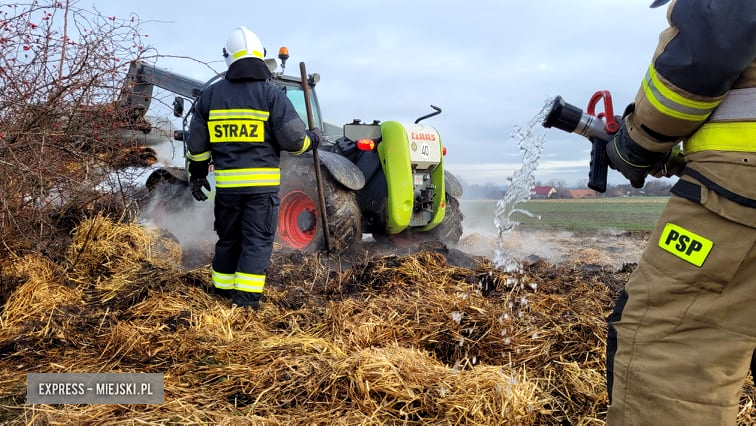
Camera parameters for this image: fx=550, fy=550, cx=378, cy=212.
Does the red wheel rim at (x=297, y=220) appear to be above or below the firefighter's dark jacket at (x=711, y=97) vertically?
below

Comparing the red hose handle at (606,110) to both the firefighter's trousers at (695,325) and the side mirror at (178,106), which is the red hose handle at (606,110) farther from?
the side mirror at (178,106)

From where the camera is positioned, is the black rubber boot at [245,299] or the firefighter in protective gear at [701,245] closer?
the firefighter in protective gear at [701,245]

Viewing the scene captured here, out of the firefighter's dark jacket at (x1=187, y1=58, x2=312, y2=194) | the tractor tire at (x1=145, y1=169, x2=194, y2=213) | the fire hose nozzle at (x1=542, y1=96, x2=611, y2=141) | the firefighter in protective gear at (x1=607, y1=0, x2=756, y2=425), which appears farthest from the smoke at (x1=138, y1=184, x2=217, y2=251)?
the firefighter in protective gear at (x1=607, y1=0, x2=756, y2=425)

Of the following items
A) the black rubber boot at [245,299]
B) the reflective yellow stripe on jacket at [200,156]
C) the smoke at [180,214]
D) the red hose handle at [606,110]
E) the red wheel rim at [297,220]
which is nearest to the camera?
the red hose handle at [606,110]

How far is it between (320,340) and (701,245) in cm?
196

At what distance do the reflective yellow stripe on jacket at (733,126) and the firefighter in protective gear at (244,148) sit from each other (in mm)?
2813

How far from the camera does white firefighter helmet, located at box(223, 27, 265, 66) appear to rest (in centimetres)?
394

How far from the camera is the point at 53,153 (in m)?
3.58

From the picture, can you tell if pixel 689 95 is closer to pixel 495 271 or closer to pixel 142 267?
pixel 495 271

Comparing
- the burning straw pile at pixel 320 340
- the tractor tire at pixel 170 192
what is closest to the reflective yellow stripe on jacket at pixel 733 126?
the burning straw pile at pixel 320 340

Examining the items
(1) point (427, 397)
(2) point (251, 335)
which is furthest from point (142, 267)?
(1) point (427, 397)

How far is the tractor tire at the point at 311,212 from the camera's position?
5.54 metres

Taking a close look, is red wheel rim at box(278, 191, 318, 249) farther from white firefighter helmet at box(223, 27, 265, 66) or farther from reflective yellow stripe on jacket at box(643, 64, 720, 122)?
reflective yellow stripe on jacket at box(643, 64, 720, 122)

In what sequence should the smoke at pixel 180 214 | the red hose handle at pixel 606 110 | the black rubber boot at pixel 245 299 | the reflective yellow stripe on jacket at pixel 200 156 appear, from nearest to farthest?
the red hose handle at pixel 606 110 → the black rubber boot at pixel 245 299 → the reflective yellow stripe on jacket at pixel 200 156 → the smoke at pixel 180 214
